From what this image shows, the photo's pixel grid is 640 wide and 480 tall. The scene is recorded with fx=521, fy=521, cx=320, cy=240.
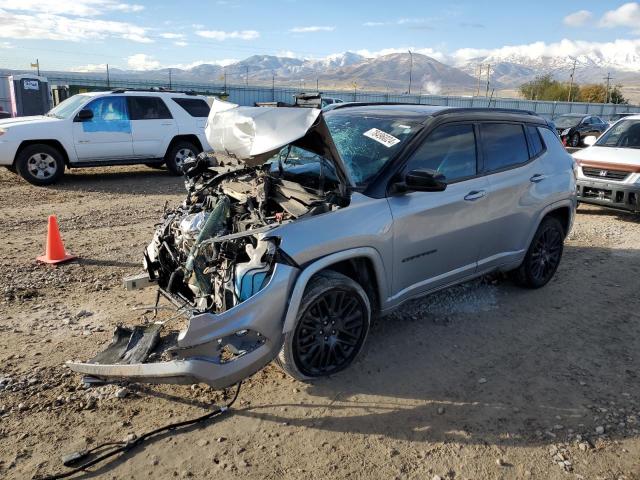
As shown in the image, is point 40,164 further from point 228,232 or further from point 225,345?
point 225,345

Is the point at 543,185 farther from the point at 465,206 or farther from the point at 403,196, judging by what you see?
the point at 403,196

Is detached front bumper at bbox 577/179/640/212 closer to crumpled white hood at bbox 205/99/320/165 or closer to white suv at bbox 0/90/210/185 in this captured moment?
crumpled white hood at bbox 205/99/320/165

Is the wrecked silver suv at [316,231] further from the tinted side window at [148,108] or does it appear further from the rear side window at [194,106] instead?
the rear side window at [194,106]

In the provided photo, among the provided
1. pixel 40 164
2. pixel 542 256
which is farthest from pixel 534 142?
pixel 40 164

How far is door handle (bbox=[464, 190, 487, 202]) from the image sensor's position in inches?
172

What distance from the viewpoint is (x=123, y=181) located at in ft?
37.6

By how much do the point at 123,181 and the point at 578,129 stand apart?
21.2 meters

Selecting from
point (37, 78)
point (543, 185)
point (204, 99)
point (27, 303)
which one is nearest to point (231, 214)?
point (27, 303)

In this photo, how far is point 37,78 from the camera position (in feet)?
61.2

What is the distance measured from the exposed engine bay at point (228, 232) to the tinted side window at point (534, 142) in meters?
2.52

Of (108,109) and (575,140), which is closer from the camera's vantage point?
(108,109)

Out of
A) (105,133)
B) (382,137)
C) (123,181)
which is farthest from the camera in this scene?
(123,181)

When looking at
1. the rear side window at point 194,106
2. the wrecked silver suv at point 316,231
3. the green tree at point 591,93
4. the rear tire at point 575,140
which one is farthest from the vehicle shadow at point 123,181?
the green tree at point 591,93

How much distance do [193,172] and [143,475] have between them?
274 centimetres
